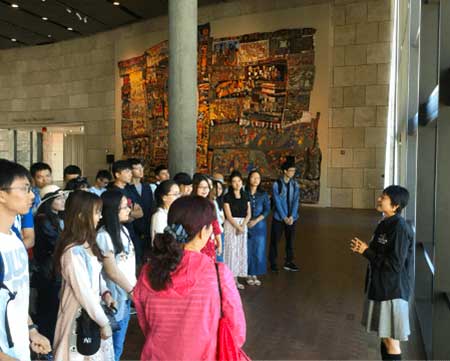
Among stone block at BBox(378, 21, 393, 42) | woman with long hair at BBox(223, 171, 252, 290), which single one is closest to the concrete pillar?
woman with long hair at BBox(223, 171, 252, 290)

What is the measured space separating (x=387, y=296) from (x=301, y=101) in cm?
1280

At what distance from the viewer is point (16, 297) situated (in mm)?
Result: 1907

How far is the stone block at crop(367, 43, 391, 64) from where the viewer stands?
48.2 feet

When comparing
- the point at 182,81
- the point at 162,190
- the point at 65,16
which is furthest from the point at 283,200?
the point at 65,16

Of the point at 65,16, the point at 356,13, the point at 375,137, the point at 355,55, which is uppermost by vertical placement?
the point at 65,16

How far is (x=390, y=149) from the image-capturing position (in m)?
13.8

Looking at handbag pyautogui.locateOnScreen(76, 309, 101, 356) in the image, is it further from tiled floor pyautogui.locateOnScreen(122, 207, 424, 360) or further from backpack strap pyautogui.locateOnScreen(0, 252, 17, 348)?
tiled floor pyautogui.locateOnScreen(122, 207, 424, 360)

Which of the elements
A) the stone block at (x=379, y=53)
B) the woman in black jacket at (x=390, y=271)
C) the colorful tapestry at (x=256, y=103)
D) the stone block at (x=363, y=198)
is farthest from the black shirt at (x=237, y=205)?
the stone block at (x=379, y=53)

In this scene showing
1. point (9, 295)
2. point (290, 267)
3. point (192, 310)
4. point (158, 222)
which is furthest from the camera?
point (290, 267)

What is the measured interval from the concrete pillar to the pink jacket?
657cm

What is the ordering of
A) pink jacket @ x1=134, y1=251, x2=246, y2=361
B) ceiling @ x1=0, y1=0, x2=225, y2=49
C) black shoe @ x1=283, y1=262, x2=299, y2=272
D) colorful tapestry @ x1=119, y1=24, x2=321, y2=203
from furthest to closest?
ceiling @ x1=0, y1=0, x2=225, y2=49 → colorful tapestry @ x1=119, y1=24, x2=321, y2=203 → black shoe @ x1=283, y1=262, x2=299, y2=272 → pink jacket @ x1=134, y1=251, x2=246, y2=361

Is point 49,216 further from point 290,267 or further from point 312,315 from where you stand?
point 290,267

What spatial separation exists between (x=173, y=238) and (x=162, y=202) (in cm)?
253

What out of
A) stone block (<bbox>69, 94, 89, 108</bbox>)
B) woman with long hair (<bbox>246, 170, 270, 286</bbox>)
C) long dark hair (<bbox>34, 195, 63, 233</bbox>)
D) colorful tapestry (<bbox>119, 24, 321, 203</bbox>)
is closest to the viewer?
long dark hair (<bbox>34, 195, 63, 233</bbox>)
